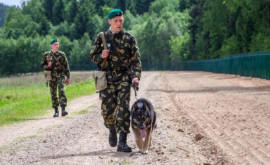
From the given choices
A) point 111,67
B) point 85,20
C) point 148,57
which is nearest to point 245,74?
point 111,67

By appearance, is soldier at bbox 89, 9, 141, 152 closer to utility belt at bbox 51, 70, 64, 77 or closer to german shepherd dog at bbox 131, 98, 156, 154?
german shepherd dog at bbox 131, 98, 156, 154

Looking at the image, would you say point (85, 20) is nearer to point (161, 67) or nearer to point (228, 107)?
point (161, 67)

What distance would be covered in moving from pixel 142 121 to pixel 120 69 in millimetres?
919

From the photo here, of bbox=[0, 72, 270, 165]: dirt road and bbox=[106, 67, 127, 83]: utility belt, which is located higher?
bbox=[106, 67, 127, 83]: utility belt

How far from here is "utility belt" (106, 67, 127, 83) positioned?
24.2 feet

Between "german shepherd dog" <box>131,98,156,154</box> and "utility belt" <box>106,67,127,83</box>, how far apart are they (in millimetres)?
519

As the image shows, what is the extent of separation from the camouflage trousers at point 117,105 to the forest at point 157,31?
132 ft

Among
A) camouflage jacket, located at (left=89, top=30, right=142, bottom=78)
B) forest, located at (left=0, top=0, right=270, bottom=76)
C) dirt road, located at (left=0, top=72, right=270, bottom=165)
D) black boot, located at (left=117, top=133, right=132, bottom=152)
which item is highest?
forest, located at (left=0, top=0, right=270, bottom=76)

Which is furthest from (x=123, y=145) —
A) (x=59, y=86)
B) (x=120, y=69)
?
(x=59, y=86)

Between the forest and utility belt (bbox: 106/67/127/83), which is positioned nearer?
utility belt (bbox: 106/67/127/83)

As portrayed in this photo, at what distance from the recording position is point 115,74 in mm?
7387

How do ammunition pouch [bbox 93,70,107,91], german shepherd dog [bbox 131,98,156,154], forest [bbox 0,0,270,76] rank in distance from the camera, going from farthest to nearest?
forest [bbox 0,0,270,76], ammunition pouch [bbox 93,70,107,91], german shepherd dog [bbox 131,98,156,154]

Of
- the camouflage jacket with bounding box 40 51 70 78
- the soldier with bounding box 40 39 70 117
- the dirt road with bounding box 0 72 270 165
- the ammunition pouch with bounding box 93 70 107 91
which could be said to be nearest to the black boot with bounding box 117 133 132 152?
the dirt road with bounding box 0 72 270 165

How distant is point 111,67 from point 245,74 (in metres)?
32.8
